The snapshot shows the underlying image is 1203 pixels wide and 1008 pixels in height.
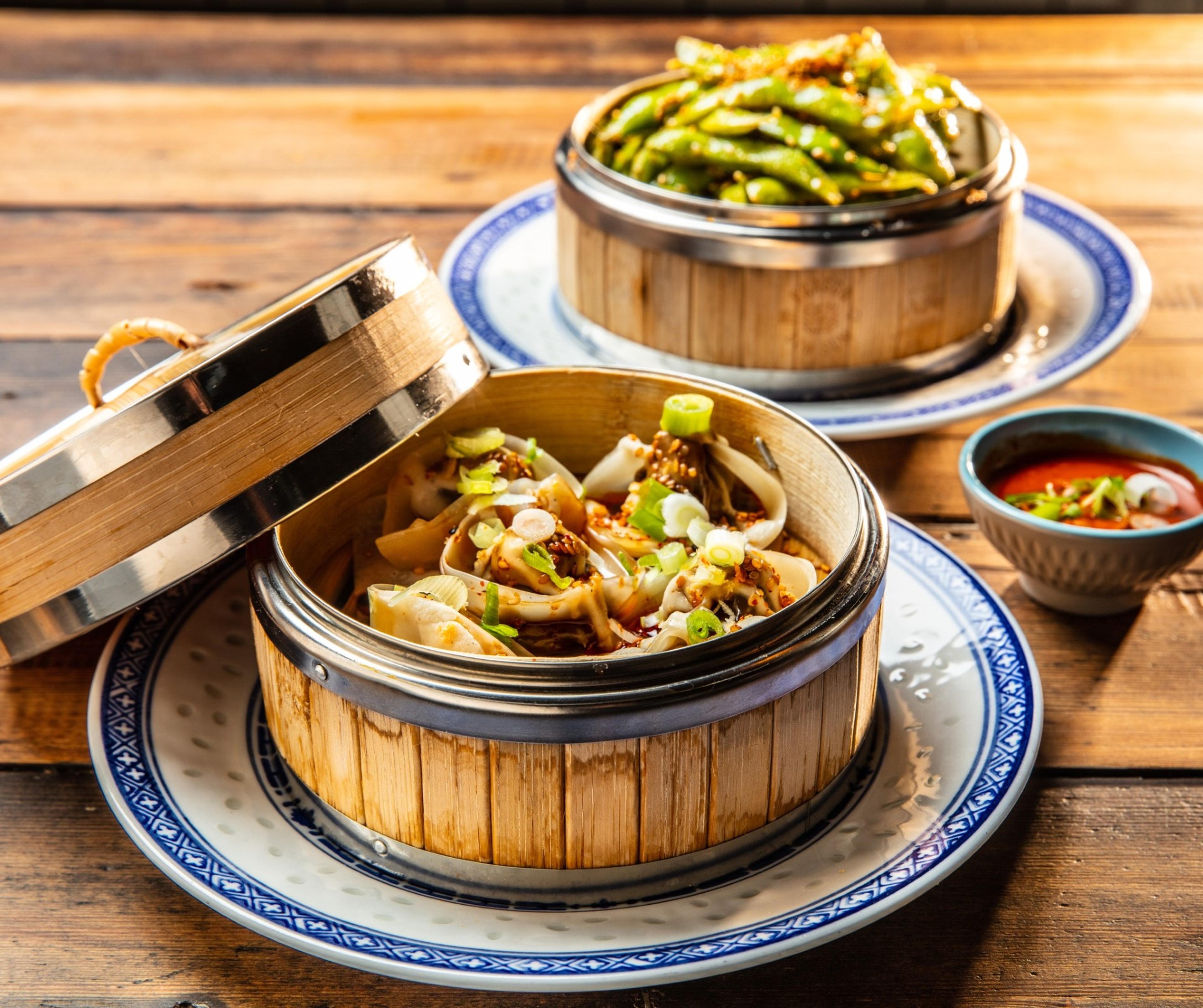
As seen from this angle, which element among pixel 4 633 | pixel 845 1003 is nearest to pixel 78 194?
pixel 4 633

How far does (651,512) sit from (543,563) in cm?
27

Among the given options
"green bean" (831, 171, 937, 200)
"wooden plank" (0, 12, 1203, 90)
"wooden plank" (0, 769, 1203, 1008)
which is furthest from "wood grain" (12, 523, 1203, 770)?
"wooden plank" (0, 12, 1203, 90)

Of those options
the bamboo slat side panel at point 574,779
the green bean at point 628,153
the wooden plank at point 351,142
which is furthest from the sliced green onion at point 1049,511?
the wooden plank at point 351,142

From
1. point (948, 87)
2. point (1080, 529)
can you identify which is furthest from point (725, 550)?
point (948, 87)

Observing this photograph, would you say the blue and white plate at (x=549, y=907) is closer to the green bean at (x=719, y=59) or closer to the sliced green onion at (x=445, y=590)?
the sliced green onion at (x=445, y=590)

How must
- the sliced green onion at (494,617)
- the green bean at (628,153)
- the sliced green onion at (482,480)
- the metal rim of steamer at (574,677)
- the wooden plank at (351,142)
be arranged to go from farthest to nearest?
the wooden plank at (351,142)
the green bean at (628,153)
the sliced green onion at (482,480)
the sliced green onion at (494,617)
the metal rim of steamer at (574,677)

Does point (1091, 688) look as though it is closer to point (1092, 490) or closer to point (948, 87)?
point (1092, 490)

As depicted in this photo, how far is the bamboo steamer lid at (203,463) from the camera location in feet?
5.79

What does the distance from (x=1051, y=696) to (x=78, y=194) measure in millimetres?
3348

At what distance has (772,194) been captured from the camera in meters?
2.92

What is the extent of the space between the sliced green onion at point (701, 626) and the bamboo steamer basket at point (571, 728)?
11cm

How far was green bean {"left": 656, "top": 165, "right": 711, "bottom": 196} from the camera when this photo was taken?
304 centimetres

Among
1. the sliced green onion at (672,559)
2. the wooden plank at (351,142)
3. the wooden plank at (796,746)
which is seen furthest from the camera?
the wooden plank at (351,142)

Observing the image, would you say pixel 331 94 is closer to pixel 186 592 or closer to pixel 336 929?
pixel 186 592
